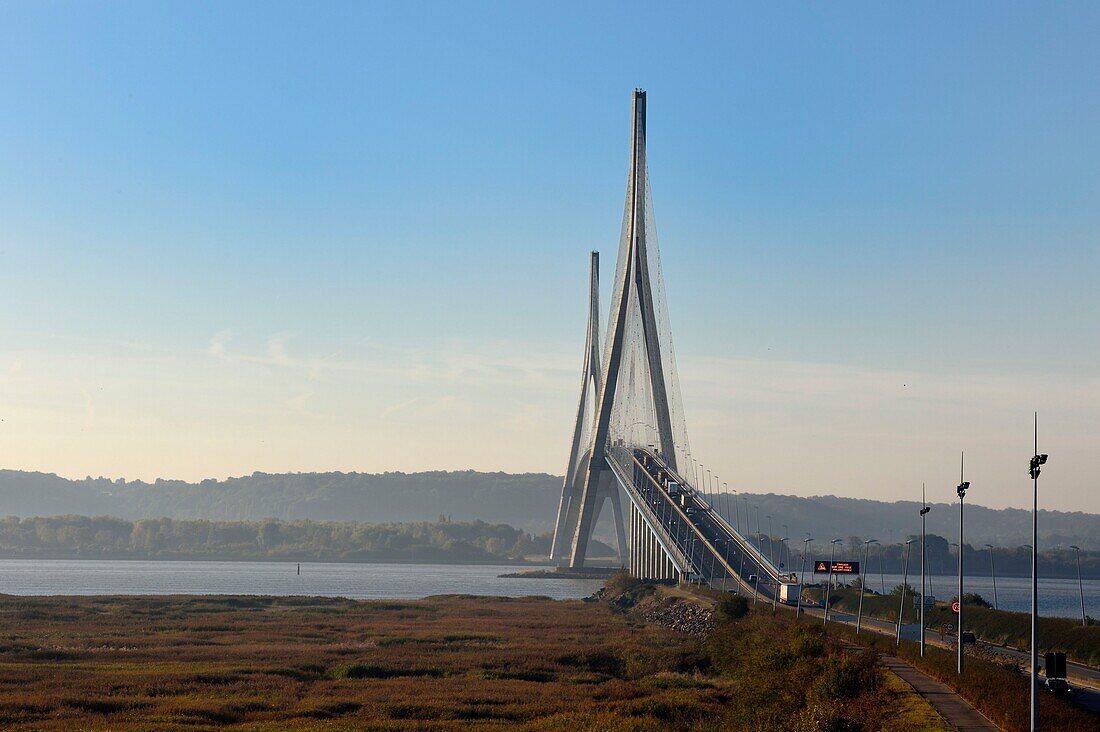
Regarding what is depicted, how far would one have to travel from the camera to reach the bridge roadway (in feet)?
287

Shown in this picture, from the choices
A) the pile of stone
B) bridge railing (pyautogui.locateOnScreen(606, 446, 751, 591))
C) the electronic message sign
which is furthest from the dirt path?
the electronic message sign

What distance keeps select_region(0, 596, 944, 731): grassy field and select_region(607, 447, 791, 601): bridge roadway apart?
15524 mm

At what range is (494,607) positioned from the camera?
90812 millimetres

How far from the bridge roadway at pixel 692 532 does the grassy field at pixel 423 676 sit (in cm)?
1552

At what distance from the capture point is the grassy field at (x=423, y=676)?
34.0 meters

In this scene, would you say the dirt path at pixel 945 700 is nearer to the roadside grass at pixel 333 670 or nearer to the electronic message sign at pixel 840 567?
the roadside grass at pixel 333 670

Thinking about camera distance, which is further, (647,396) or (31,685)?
(647,396)

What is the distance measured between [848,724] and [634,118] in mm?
101196

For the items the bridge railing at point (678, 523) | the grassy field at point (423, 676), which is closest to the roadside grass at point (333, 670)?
the grassy field at point (423, 676)

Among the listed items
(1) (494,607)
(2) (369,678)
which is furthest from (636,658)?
(1) (494,607)

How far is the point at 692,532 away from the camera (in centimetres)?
10656

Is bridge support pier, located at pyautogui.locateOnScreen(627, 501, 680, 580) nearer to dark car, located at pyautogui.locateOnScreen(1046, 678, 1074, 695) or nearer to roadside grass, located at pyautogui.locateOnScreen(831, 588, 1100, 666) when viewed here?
roadside grass, located at pyautogui.locateOnScreen(831, 588, 1100, 666)

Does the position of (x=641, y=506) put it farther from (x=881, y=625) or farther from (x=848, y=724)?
(x=848, y=724)

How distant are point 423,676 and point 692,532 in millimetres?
61178
